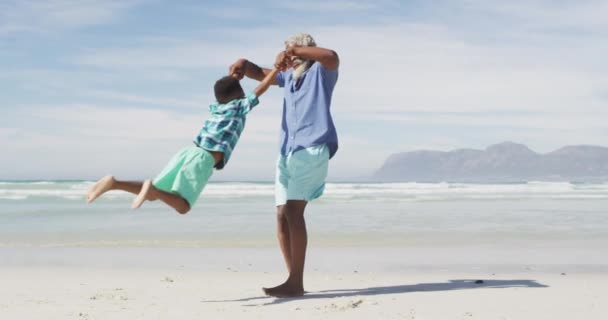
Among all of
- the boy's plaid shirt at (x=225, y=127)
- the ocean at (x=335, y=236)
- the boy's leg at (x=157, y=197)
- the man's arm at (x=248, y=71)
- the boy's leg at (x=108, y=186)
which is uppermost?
the man's arm at (x=248, y=71)

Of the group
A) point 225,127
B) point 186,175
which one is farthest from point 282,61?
point 186,175

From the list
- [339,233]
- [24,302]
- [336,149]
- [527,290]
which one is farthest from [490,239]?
[24,302]

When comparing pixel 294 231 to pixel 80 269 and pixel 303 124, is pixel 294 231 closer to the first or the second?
pixel 303 124

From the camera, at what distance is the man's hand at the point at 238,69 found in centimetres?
503

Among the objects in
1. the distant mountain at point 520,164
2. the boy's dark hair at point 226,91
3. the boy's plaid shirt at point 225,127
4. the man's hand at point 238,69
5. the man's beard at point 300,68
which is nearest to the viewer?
the boy's plaid shirt at point 225,127

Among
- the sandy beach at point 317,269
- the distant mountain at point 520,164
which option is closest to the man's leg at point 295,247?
the sandy beach at point 317,269

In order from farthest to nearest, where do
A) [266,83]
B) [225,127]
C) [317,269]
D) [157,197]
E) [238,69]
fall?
[317,269] < [238,69] < [266,83] < [225,127] < [157,197]

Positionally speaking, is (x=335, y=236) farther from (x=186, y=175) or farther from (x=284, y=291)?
(x=186, y=175)

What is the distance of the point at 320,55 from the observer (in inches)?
179

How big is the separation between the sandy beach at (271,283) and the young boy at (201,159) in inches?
A: 29.0

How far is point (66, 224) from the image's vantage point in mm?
11211

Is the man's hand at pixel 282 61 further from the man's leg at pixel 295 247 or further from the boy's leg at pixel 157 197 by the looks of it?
the boy's leg at pixel 157 197

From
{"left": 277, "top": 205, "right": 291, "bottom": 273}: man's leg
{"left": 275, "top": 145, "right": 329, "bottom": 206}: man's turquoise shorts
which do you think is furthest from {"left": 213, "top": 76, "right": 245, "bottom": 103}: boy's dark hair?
{"left": 277, "top": 205, "right": 291, "bottom": 273}: man's leg

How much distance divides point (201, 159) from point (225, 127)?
10.8 inches
